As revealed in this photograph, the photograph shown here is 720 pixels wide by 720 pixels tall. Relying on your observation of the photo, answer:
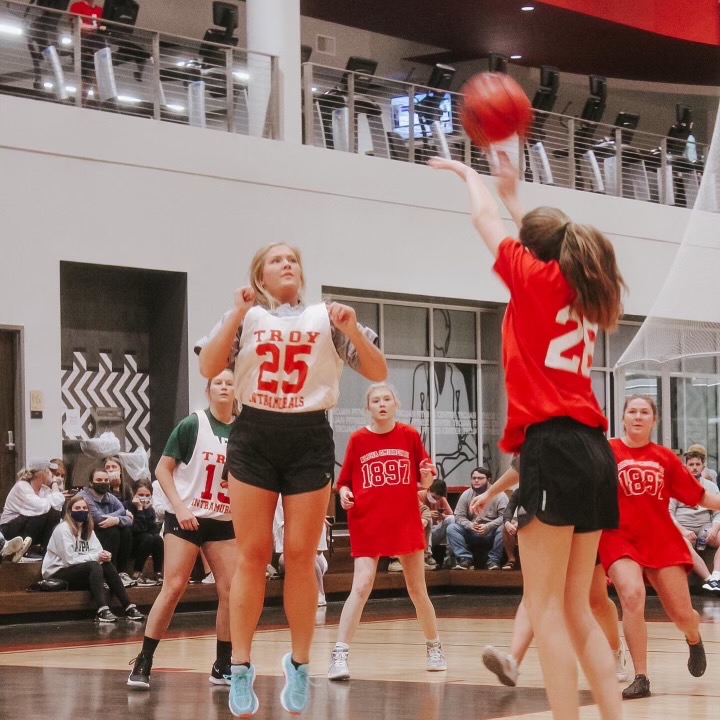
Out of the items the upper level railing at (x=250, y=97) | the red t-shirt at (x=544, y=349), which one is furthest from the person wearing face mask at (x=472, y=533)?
the red t-shirt at (x=544, y=349)

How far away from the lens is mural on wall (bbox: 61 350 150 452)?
15617 millimetres

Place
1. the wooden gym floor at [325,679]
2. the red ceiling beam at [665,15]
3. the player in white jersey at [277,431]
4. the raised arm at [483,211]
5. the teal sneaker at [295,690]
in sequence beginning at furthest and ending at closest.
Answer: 1. the red ceiling beam at [665,15]
2. the wooden gym floor at [325,679]
3. the teal sneaker at [295,690]
4. the player in white jersey at [277,431]
5. the raised arm at [483,211]

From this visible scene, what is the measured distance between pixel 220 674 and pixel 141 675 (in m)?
0.41

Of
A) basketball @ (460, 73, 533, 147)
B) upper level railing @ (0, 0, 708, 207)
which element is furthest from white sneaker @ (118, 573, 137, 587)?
basketball @ (460, 73, 533, 147)

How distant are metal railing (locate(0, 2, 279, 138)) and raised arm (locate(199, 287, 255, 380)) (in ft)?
33.2

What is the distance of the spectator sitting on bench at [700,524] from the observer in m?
14.3

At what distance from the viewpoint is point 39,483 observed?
13250 mm

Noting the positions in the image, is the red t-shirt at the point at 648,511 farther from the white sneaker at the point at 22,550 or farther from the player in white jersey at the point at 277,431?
the white sneaker at the point at 22,550

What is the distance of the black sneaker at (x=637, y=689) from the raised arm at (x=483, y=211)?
10.4ft

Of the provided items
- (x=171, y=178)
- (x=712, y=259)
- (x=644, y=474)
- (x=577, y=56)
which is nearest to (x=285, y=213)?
(x=171, y=178)

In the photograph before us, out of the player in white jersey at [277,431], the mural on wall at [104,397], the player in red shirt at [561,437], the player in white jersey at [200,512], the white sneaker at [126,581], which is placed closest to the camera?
the player in red shirt at [561,437]

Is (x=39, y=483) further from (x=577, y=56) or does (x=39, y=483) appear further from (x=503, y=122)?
(x=577, y=56)

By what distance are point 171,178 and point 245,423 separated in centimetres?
1095

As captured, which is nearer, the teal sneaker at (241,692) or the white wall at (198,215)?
the teal sneaker at (241,692)
